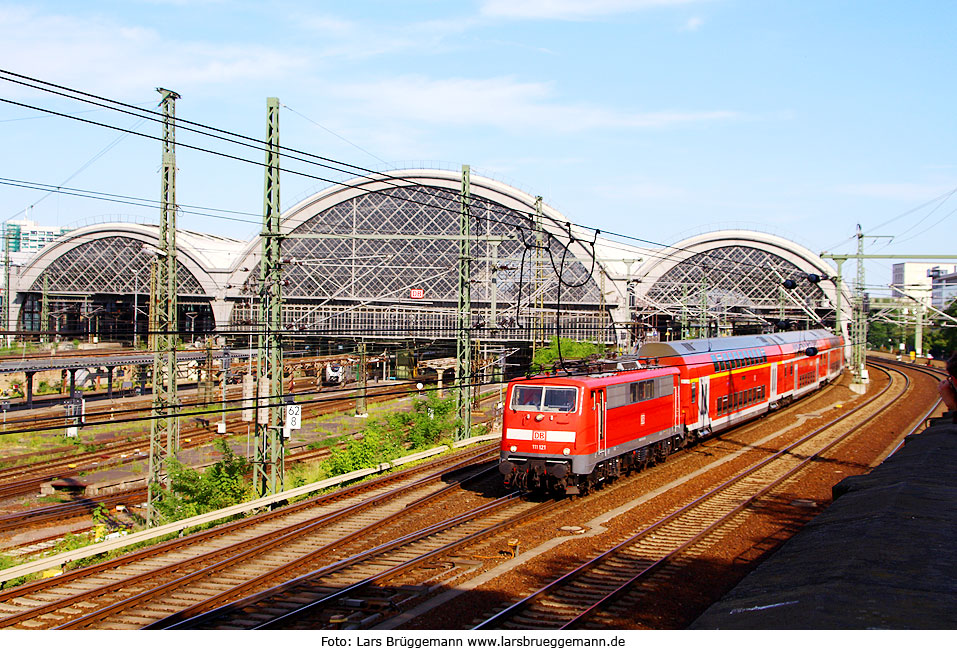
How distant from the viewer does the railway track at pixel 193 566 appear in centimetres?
1096

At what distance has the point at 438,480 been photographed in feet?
68.5

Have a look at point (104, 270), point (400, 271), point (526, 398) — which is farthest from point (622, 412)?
point (104, 270)

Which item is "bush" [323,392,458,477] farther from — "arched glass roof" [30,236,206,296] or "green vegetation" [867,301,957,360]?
"green vegetation" [867,301,957,360]

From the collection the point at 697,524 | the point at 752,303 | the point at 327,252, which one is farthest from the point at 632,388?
the point at 752,303

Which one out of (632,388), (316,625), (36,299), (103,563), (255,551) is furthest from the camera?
(36,299)

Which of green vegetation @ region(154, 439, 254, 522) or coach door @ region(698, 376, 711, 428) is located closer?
green vegetation @ region(154, 439, 254, 522)

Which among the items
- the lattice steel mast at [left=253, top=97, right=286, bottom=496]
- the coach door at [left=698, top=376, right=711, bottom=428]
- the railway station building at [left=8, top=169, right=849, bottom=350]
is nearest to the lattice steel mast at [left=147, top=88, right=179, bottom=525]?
the lattice steel mast at [left=253, top=97, right=286, bottom=496]

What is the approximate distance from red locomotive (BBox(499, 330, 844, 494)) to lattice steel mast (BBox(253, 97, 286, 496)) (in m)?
5.77

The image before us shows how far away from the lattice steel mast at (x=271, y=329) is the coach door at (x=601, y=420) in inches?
300

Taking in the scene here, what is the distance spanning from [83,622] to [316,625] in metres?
3.21

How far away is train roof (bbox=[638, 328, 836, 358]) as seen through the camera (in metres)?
24.8
